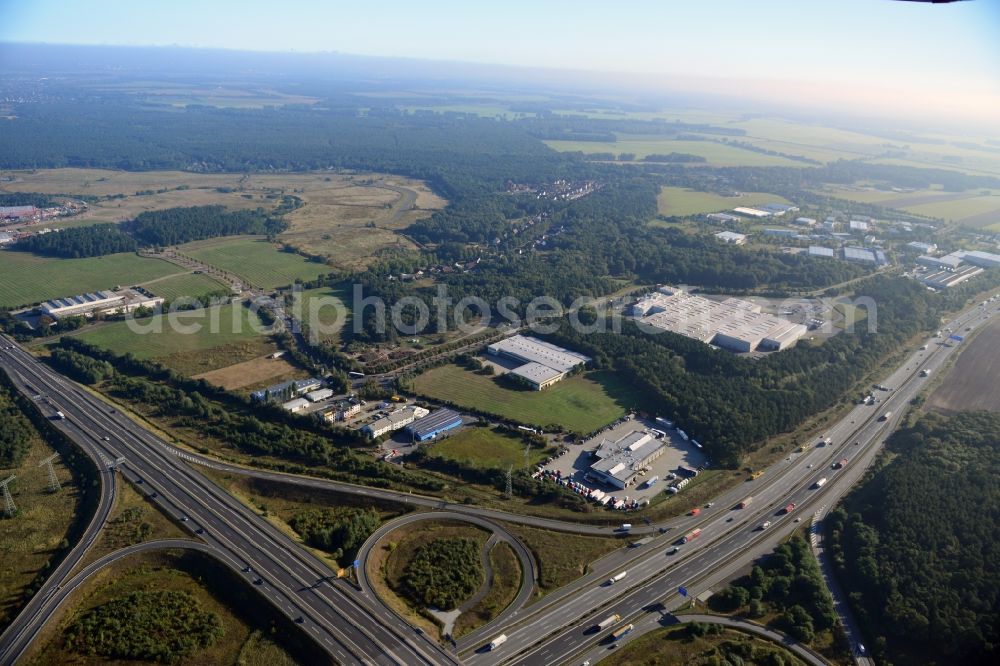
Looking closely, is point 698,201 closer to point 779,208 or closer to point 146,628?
point 779,208

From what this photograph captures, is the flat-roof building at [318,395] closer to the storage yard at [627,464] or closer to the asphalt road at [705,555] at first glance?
the storage yard at [627,464]

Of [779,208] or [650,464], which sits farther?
[779,208]

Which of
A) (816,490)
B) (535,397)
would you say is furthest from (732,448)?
(535,397)

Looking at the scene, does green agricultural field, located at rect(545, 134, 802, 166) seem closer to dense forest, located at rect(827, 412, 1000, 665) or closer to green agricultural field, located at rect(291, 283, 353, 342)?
green agricultural field, located at rect(291, 283, 353, 342)

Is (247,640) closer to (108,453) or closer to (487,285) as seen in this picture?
(108,453)

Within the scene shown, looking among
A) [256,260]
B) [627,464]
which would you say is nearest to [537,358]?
[627,464]

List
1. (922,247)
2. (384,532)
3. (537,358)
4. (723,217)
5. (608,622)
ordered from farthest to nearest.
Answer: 1. (723,217)
2. (922,247)
3. (537,358)
4. (384,532)
5. (608,622)

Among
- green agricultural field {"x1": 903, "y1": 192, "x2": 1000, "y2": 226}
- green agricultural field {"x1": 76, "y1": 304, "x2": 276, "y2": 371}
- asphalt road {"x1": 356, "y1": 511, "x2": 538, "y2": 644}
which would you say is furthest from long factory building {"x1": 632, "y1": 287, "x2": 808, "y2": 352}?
green agricultural field {"x1": 903, "y1": 192, "x2": 1000, "y2": 226}
